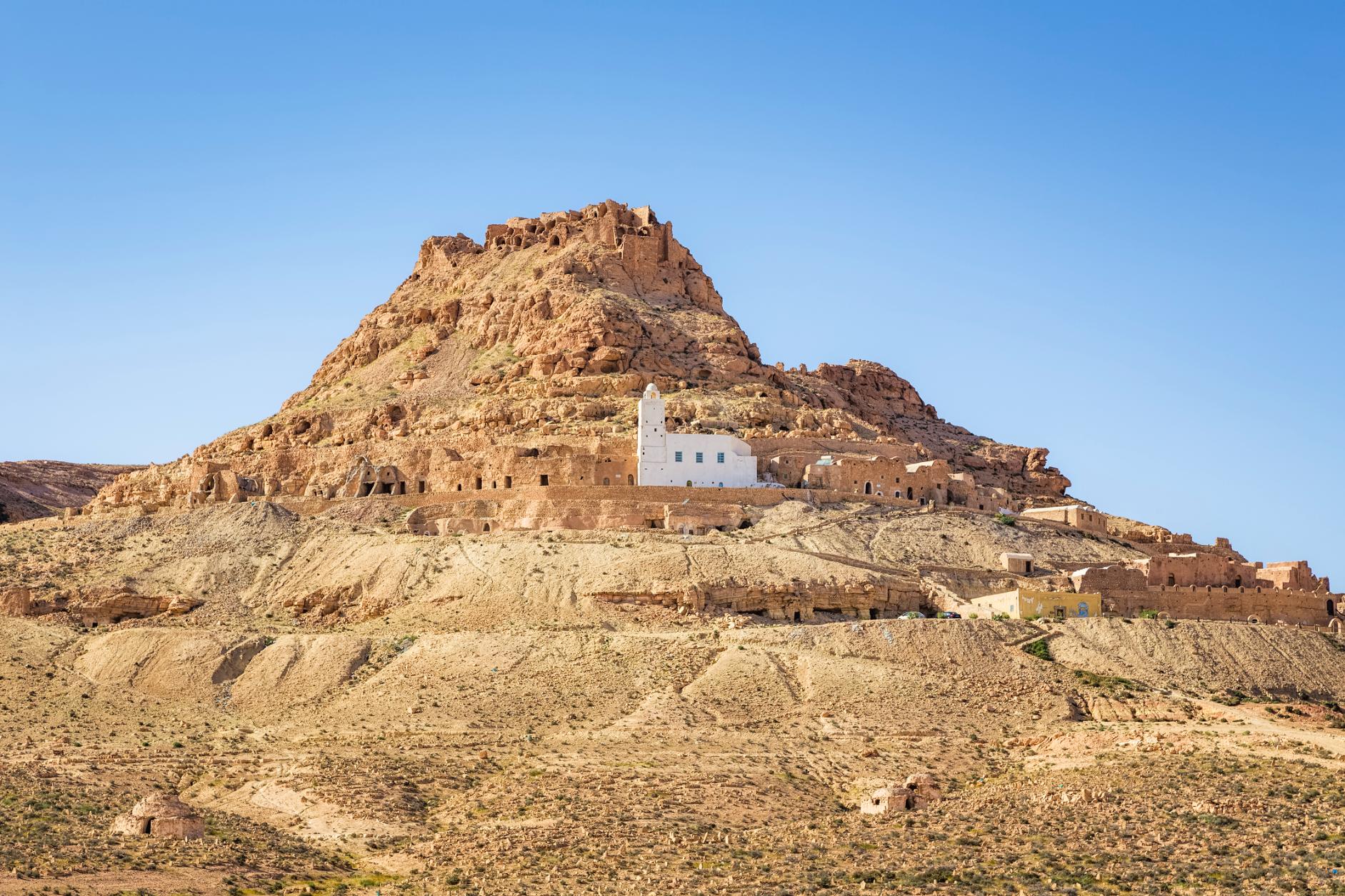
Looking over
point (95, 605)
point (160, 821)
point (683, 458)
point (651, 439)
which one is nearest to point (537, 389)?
point (651, 439)

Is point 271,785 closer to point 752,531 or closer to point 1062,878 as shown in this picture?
point 1062,878

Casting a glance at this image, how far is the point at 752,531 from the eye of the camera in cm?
7531

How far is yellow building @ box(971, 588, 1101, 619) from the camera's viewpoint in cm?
6706

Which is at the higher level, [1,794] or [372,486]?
[372,486]

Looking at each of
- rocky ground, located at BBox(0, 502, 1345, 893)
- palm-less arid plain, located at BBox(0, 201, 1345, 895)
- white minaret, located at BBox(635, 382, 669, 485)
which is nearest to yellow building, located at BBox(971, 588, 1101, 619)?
palm-less arid plain, located at BBox(0, 201, 1345, 895)

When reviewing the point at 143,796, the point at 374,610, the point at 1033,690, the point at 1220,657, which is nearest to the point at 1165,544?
the point at 1220,657

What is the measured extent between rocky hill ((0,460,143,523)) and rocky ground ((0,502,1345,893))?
39.3m

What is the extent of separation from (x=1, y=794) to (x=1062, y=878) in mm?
27946

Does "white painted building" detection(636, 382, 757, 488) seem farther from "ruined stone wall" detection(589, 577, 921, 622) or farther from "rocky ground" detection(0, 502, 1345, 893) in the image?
"ruined stone wall" detection(589, 577, 921, 622)

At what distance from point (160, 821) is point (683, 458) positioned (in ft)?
141

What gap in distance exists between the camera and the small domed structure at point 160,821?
1624 inches

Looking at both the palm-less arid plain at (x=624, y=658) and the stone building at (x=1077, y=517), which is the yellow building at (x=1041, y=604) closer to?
the palm-less arid plain at (x=624, y=658)

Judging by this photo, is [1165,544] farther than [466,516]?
Yes

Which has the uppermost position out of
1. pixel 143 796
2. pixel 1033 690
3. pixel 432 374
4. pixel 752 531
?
pixel 432 374
